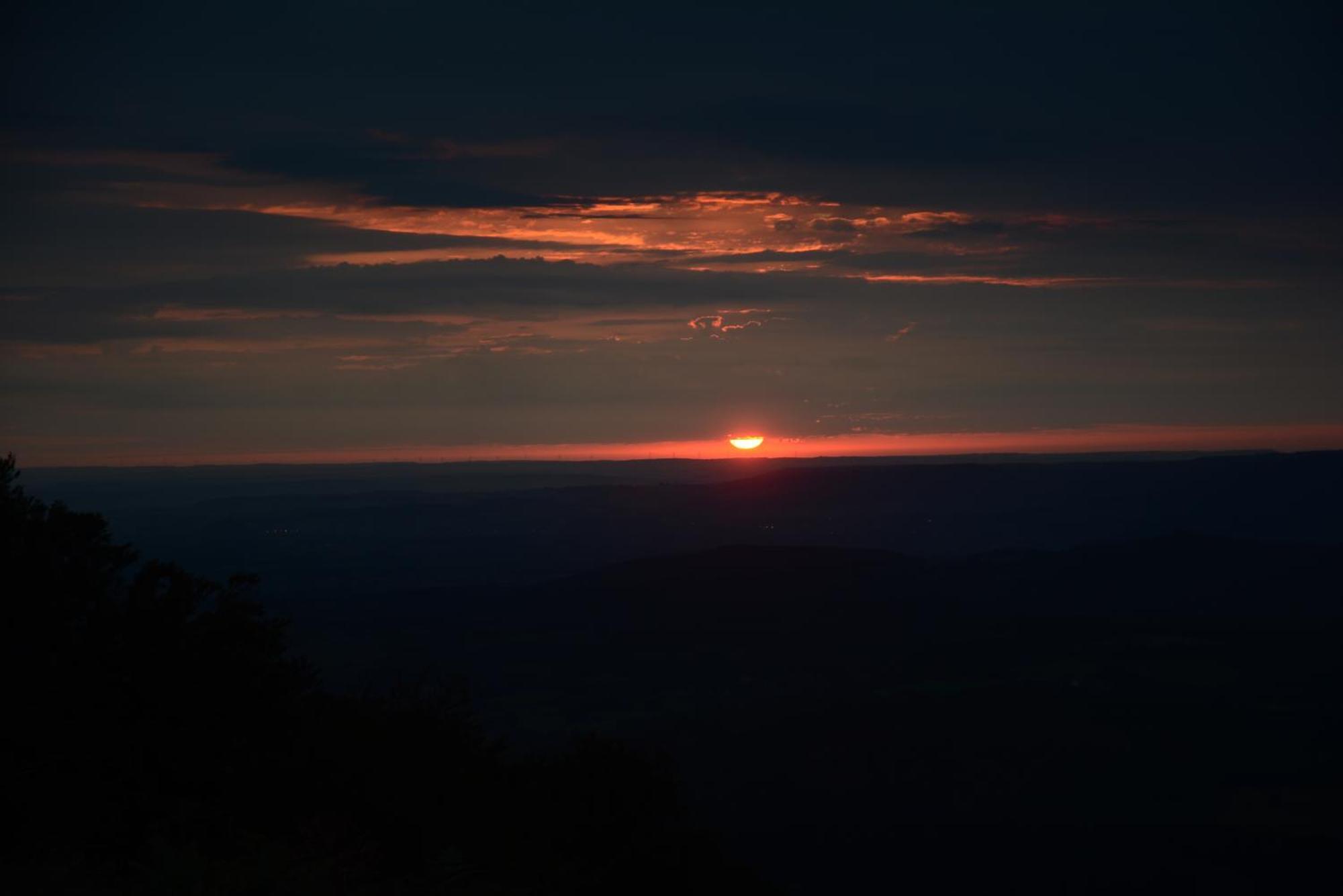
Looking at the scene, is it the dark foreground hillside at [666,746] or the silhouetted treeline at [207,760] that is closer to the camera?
the silhouetted treeline at [207,760]

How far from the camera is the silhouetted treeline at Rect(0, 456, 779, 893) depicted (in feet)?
65.5

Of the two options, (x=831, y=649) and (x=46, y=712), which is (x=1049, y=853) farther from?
(x=831, y=649)

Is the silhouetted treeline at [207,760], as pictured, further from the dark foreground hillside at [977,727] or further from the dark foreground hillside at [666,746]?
the dark foreground hillside at [977,727]

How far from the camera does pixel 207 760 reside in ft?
76.1

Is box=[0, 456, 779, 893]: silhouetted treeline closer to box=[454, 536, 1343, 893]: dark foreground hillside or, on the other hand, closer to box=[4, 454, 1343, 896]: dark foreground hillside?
box=[4, 454, 1343, 896]: dark foreground hillside

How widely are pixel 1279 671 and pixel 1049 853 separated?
7197 centimetres

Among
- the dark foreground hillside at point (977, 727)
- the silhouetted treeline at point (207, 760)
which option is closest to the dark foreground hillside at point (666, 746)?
the silhouetted treeline at point (207, 760)

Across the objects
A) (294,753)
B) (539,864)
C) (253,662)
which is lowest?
(539,864)

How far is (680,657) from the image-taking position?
168250 millimetres

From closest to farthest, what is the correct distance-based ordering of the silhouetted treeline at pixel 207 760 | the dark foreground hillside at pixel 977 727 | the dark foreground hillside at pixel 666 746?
the silhouetted treeline at pixel 207 760 → the dark foreground hillside at pixel 666 746 → the dark foreground hillside at pixel 977 727

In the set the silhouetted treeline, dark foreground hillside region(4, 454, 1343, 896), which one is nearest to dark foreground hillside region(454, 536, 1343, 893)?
dark foreground hillside region(4, 454, 1343, 896)

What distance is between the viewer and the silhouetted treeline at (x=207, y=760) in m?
20.0

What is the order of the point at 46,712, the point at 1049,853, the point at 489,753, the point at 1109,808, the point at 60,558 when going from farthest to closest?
1. the point at 1109,808
2. the point at 1049,853
3. the point at 489,753
4. the point at 60,558
5. the point at 46,712

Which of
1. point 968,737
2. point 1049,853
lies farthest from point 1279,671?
point 1049,853
